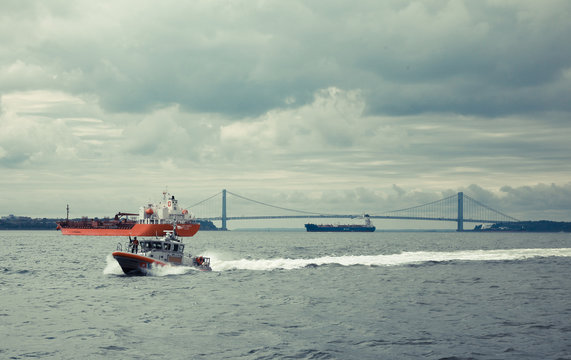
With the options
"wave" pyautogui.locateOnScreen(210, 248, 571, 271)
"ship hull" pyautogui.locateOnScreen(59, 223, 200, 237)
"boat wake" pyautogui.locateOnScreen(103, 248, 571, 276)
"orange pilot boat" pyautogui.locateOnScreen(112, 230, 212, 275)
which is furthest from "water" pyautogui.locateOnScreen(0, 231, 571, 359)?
"ship hull" pyautogui.locateOnScreen(59, 223, 200, 237)

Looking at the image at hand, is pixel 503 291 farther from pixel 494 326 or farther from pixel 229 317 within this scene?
pixel 229 317

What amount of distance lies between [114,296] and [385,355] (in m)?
24.1

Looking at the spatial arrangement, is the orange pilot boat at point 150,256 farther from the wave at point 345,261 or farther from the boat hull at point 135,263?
the wave at point 345,261

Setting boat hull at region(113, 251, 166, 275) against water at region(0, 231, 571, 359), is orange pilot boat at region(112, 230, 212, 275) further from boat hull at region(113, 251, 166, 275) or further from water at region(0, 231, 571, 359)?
water at region(0, 231, 571, 359)

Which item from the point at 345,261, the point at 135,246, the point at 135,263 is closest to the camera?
the point at 135,263

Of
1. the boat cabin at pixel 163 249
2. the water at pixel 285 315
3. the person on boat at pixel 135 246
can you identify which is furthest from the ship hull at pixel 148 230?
the water at pixel 285 315

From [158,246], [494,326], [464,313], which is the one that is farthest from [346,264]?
[494,326]

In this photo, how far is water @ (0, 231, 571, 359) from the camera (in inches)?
944

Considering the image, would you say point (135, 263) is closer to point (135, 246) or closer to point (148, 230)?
point (135, 246)

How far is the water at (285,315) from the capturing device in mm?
23969

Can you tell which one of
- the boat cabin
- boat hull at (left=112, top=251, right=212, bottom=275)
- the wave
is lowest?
the wave

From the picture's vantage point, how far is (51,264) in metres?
70.1

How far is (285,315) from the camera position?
3234 centimetres

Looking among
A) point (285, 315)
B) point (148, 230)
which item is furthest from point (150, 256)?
point (148, 230)
